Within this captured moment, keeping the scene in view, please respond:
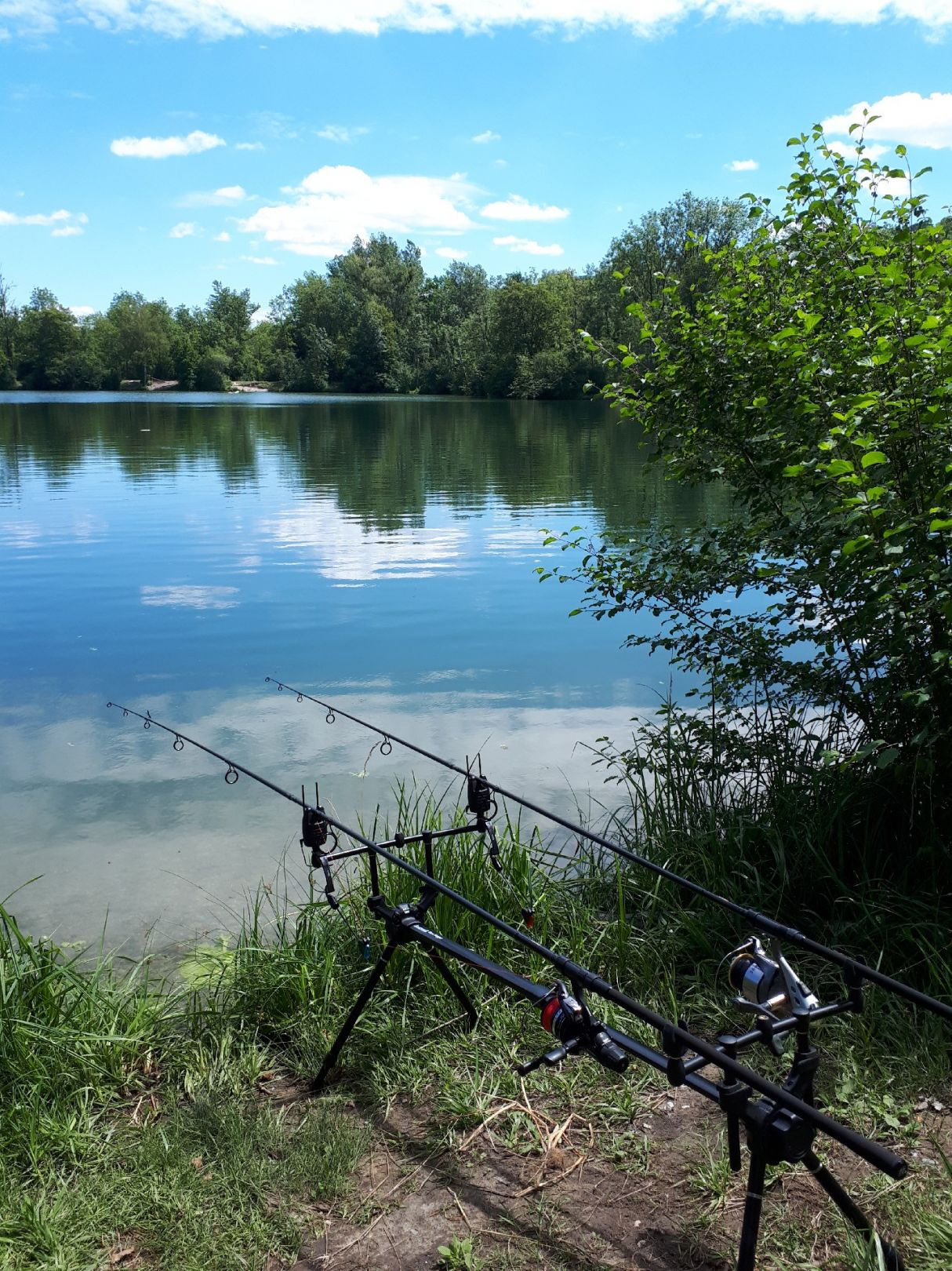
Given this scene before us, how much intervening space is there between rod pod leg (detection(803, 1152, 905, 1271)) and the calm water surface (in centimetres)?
394

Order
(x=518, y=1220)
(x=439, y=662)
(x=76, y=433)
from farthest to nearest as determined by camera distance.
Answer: (x=76, y=433)
(x=439, y=662)
(x=518, y=1220)

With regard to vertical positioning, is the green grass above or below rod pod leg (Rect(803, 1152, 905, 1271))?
below

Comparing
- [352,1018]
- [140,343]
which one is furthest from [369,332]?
[352,1018]

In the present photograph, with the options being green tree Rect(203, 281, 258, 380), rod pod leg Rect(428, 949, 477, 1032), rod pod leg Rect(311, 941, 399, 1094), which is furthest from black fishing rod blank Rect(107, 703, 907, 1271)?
green tree Rect(203, 281, 258, 380)

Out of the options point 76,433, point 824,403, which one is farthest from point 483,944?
point 76,433

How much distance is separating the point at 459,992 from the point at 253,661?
7974 millimetres

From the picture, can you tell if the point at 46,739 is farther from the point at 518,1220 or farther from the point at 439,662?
the point at 518,1220

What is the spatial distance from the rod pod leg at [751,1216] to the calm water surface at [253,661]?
3917mm

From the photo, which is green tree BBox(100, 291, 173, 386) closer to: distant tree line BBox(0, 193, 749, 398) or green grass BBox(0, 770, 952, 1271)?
distant tree line BBox(0, 193, 749, 398)

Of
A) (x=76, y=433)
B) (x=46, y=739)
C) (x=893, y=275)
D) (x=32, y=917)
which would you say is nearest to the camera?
(x=893, y=275)

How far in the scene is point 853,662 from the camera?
4637 mm

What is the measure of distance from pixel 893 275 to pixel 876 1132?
300cm

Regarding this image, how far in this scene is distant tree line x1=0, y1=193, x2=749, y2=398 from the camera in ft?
276

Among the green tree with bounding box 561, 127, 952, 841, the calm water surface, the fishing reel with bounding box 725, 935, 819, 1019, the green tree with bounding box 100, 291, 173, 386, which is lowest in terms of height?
the calm water surface
